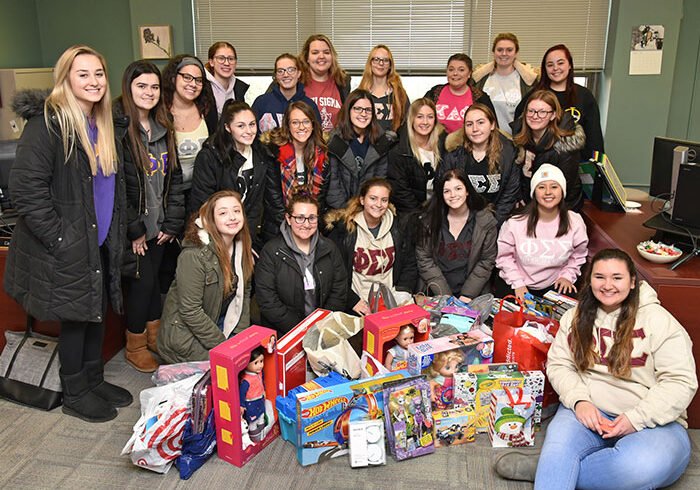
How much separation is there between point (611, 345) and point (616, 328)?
0.23 feet

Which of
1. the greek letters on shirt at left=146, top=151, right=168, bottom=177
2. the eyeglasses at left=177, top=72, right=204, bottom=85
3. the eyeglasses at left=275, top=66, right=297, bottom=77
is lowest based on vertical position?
the greek letters on shirt at left=146, top=151, right=168, bottom=177

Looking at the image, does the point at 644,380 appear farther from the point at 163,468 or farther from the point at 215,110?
the point at 215,110

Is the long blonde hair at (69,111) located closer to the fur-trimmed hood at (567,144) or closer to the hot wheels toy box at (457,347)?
the hot wheels toy box at (457,347)

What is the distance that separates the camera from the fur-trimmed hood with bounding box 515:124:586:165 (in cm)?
358

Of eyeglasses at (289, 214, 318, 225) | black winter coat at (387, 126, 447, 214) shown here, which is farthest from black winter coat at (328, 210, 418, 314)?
→ eyeglasses at (289, 214, 318, 225)

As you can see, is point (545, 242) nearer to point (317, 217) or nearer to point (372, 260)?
point (372, 260)

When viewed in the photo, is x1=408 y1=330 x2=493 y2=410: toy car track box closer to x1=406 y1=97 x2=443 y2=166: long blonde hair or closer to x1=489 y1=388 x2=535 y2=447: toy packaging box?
x1=489 y1=388 x2=535 y2=447: toy packaging box

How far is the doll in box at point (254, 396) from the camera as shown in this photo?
2.57 m

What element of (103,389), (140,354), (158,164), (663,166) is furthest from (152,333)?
(663,166)

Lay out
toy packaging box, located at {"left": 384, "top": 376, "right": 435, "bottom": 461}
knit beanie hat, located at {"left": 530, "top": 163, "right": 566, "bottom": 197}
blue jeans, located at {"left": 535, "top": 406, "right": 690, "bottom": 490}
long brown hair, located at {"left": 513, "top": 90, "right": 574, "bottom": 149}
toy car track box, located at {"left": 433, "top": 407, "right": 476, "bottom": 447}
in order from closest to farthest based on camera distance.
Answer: blue jeans, located at {"left": 535, "top": 406, "right": 690, "bottom": 490} → toy packaging box, located at {"left": 384, "top": 376, "right": 435, "bottom": 461} → toy car track box, located at {"left": 433, "top": 407, "right": 476, "bottom": 447} → knit beanie hat, located at {"left": 530, "top": 163, "right": 566, "bottom": 197} → long brown hair, located at {"left": 513, "top": 90, "right": 574, "bottom": 149}

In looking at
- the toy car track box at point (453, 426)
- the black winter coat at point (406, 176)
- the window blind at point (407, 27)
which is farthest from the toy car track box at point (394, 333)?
the window blind at point (407, 27)

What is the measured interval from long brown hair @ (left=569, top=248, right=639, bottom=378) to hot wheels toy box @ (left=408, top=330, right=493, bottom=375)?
0.43m

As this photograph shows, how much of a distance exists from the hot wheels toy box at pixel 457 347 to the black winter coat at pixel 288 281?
2.26ft

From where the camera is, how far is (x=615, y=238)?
3205 mm
